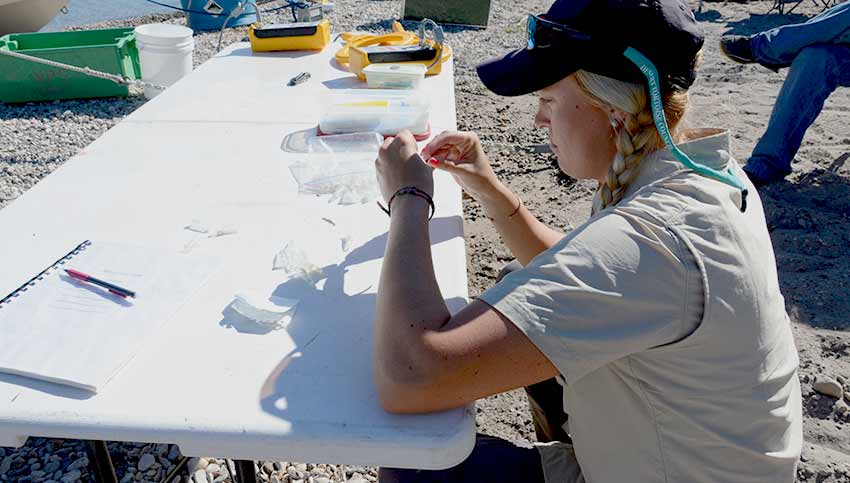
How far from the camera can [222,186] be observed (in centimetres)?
185

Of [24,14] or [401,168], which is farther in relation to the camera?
[24,14]

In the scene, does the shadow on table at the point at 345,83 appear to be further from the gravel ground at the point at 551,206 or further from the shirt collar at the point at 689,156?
the shirt collar at the point at 689,156

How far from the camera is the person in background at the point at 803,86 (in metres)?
3.72

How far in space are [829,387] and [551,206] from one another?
63.5 inches

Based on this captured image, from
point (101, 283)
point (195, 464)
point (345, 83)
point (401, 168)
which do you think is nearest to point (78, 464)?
point (195, 464)

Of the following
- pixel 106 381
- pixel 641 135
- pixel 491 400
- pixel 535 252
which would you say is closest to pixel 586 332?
pixel 641 135

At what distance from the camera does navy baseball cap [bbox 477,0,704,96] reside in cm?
116

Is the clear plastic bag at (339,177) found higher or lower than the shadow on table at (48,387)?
lower

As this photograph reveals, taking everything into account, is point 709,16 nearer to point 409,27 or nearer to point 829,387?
point 409,27

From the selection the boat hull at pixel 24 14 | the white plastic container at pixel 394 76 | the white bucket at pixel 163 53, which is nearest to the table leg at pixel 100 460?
the white plastic container at pixel 394 76

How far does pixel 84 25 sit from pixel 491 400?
8.66 m

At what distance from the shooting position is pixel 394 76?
2564 millimetres

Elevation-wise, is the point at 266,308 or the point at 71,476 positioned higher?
the point at 266,308

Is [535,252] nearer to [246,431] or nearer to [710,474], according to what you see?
[710,474]
